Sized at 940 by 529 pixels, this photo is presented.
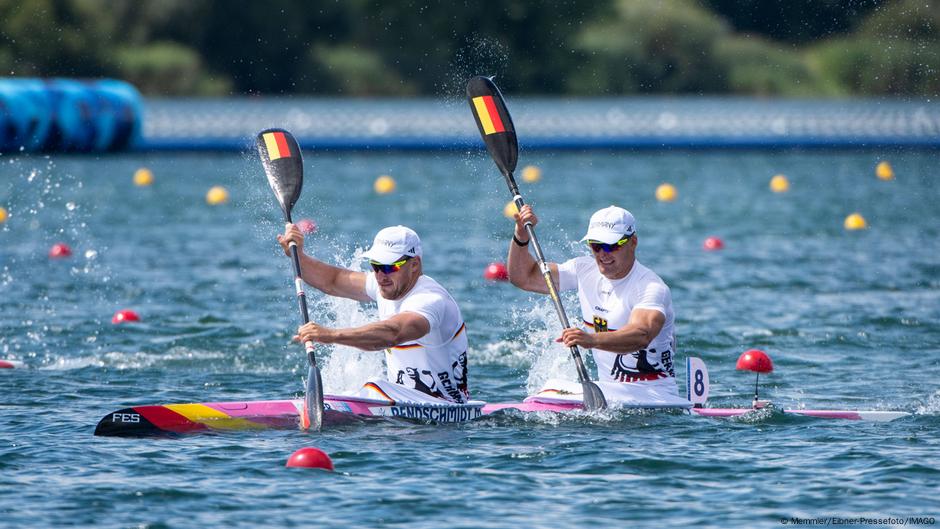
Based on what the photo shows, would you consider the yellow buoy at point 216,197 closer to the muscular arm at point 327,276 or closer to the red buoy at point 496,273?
the red buoy at point 496,273

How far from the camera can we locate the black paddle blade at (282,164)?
11.8 metres

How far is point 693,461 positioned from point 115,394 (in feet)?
16.0

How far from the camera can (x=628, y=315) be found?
10.1 m

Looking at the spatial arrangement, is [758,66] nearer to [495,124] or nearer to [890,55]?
[890,55]

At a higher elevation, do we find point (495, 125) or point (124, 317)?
point (495, 125)

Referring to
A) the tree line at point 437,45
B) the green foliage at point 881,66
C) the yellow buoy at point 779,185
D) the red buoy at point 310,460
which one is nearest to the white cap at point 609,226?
the red buoy at point 310,460

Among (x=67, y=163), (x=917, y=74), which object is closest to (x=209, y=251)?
(x=67, y=163)

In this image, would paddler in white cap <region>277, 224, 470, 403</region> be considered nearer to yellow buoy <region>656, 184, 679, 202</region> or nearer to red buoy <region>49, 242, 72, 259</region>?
red buoy <region>49, 242, 72, 259</region>

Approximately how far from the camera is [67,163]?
34.2 meters

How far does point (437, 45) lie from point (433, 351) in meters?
41.0


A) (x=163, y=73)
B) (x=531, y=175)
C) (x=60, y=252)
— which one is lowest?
(x=60, y=252)

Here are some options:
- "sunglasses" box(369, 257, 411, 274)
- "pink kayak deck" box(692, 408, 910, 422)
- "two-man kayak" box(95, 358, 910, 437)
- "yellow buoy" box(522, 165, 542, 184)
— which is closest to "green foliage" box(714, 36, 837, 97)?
"yellow buoy" box(522, 165, 542, 184)

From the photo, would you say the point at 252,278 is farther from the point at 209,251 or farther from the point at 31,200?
the point at 31,200

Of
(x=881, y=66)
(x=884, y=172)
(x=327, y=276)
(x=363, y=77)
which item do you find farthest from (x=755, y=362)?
(x=363, y=77)
